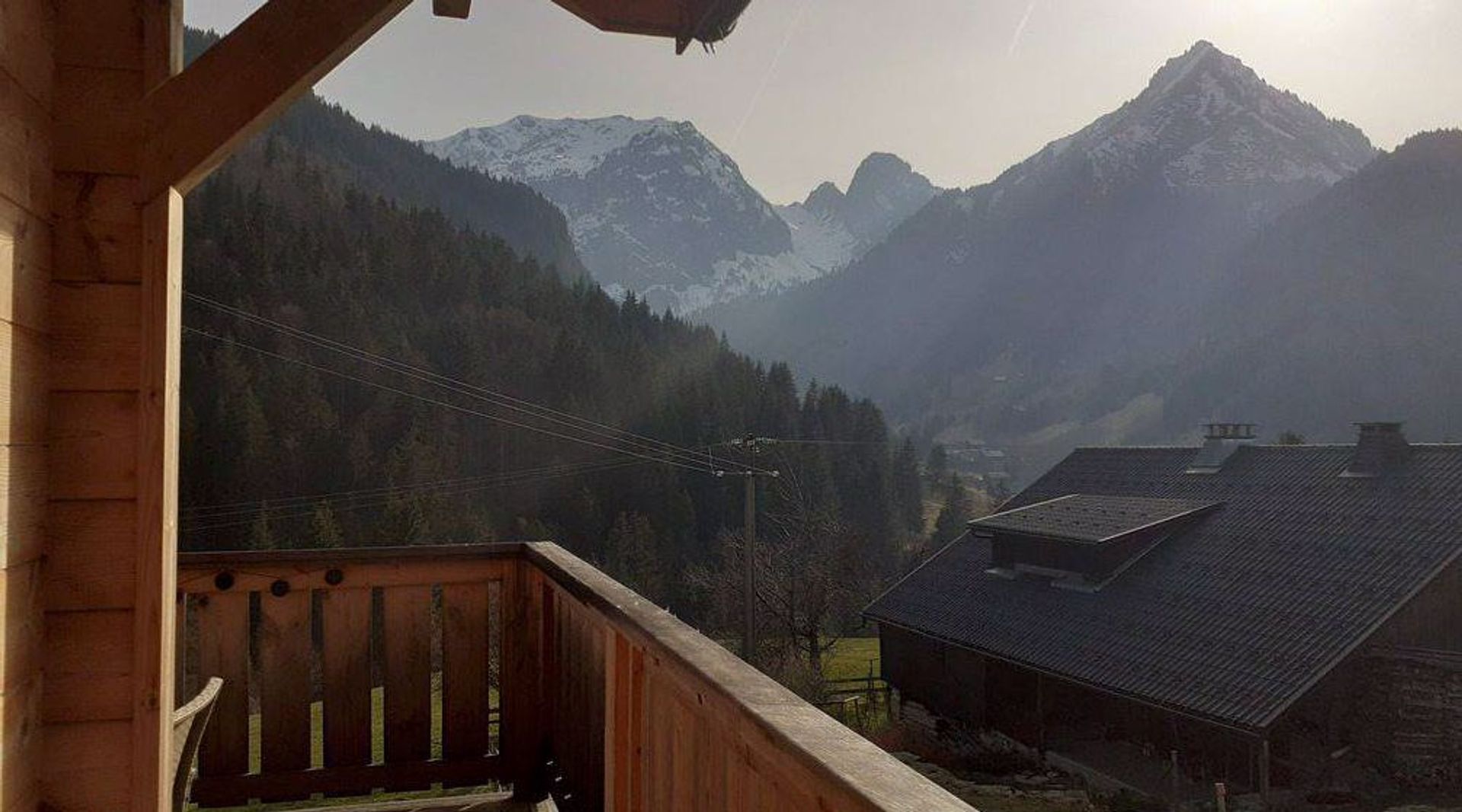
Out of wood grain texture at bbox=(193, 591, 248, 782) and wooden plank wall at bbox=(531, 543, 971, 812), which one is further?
wood grain texture at bbox=(193, 591, 248, 782)

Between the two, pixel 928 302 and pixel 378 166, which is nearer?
pixel 378 166

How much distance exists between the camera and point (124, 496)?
1.51m

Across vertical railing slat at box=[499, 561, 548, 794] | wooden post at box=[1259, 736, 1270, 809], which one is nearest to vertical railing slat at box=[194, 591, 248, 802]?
vertical railing slat at box=[499, 561, 548, 794]

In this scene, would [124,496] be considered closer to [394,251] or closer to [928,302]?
[394,251]

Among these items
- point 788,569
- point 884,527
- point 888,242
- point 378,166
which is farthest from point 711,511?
point 888,242

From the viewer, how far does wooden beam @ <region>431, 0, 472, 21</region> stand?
2.09m

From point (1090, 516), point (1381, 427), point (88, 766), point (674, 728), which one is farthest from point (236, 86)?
point (1090, 516)

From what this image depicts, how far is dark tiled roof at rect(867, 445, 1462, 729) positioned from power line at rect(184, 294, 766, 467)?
99.8 feet

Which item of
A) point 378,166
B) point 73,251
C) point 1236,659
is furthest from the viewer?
point 378,166

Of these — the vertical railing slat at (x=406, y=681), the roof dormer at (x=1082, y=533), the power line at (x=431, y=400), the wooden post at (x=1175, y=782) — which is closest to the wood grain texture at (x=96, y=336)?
the vertical railing slat at (x=406, y=681)

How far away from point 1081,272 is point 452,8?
161996mm

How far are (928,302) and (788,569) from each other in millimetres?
144306

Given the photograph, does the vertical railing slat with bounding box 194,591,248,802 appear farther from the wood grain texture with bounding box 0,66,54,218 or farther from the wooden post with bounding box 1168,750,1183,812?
the wooden post with bounding box 1168,750,1183,812

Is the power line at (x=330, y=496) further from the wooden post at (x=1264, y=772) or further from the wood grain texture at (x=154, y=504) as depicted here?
the wood grain texture at (x=154, y=504)
